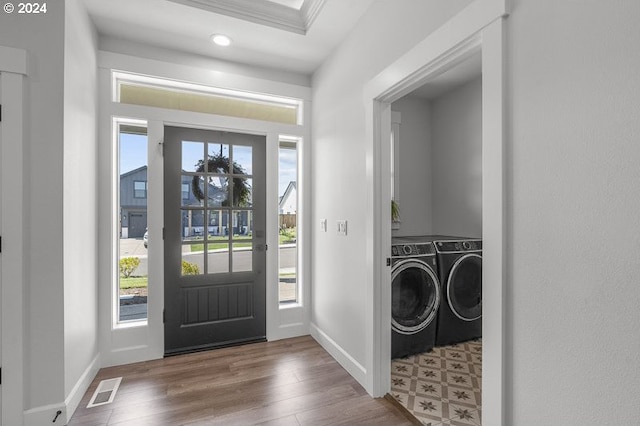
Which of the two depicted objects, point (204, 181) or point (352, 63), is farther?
point (204, 181)

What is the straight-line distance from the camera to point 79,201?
83.0 inches

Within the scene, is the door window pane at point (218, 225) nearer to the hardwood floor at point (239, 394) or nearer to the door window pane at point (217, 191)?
the door window pane at point (217, 191)

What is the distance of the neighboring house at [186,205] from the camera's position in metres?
2.84

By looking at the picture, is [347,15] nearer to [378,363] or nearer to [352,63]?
[352,63]

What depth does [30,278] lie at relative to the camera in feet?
5.89

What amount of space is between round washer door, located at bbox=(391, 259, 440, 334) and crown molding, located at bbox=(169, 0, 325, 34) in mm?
2054

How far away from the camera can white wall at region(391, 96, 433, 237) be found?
3695 mm

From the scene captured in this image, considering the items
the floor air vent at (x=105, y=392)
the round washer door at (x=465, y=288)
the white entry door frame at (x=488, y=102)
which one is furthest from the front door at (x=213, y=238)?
the round washer door at (x=465, y=288)

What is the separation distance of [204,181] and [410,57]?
6.62 feet

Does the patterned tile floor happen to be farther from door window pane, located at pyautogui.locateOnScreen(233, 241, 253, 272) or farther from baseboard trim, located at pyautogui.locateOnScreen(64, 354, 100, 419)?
baseboard trim, located at pyautogui.locateOnScreen(64, 354, 100, 419)

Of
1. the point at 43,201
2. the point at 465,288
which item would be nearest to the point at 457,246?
the point at 465,288

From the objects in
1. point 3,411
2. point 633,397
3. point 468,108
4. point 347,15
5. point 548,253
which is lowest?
point 3,411

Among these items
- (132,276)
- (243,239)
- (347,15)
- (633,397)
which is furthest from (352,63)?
(132,276)

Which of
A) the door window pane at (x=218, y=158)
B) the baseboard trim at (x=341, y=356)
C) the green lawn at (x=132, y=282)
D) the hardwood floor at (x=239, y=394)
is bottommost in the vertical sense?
the hardwood floor at (x=239, y=394)
